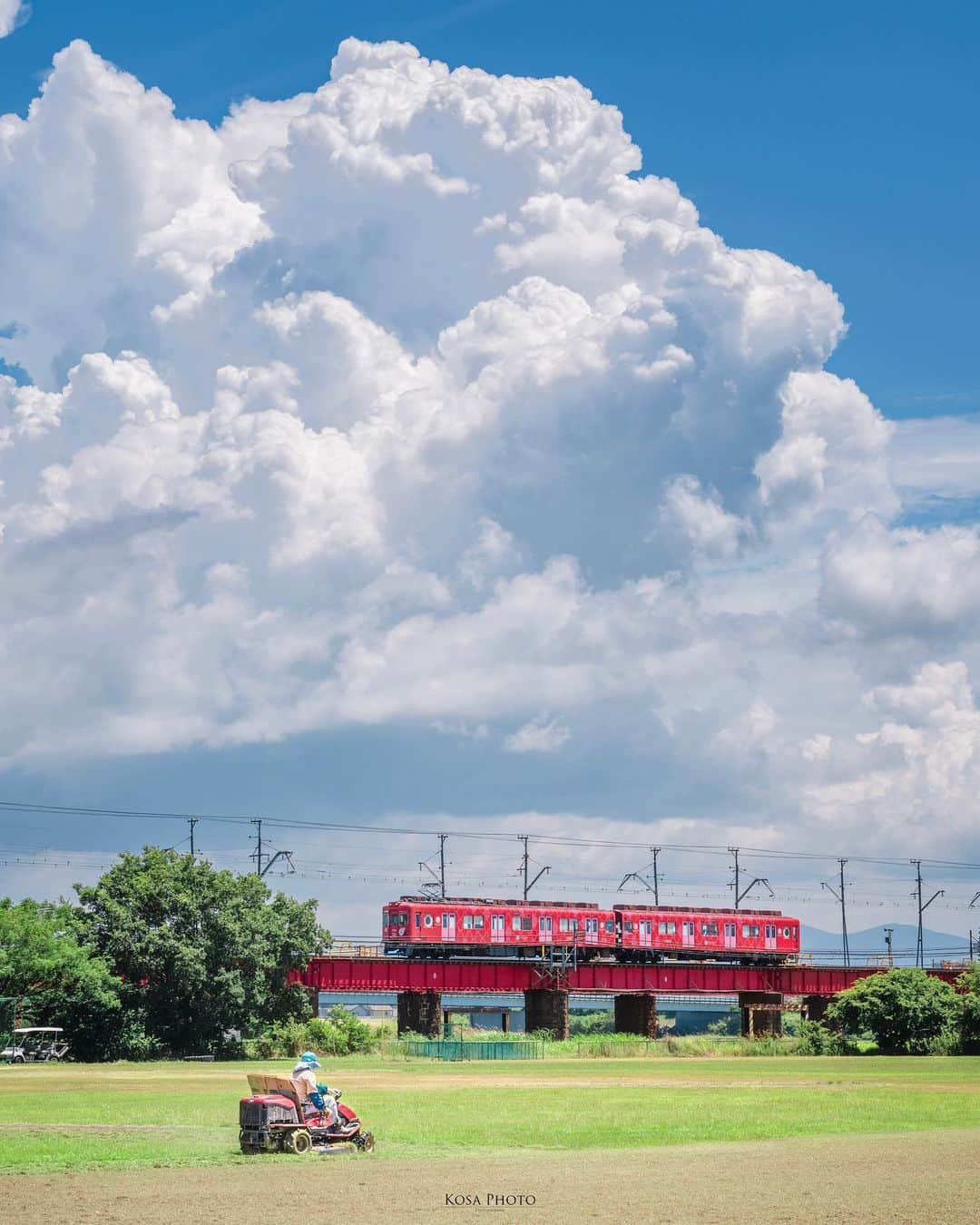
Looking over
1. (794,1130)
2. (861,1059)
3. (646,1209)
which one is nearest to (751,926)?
(861,1059)

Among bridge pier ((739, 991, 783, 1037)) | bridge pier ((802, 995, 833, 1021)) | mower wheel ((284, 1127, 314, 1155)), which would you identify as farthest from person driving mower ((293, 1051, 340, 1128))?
bridge pier ((802, 995, 833, 1021))

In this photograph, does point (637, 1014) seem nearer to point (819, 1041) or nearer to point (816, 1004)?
point (816, 1004)

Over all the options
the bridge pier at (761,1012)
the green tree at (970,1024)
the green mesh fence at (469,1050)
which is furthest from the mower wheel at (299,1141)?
the bridge pier at (761,1012)

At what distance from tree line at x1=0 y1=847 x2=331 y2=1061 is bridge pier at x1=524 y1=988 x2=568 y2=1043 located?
81.8 ft

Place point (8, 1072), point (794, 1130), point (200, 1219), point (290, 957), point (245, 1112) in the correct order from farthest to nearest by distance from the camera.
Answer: point (290, 957)
point (8, 1072)
point (794, 1130)
point (245, 1112)
point (200, 1219)

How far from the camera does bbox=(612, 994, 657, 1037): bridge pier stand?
396 ft

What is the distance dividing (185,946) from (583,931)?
3744 cm

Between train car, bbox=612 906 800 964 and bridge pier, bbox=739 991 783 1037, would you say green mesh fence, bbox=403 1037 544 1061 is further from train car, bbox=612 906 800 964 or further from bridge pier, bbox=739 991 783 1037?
bridge pier, bbox=739 991 783 1037

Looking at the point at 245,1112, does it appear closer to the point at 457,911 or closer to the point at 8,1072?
the point at 8,1072

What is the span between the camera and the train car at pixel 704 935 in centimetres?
11894

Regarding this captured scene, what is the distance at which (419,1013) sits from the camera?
110m

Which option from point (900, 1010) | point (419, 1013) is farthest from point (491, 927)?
point (900, 1010)

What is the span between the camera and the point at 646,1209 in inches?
938

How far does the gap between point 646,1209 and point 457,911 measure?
8854 cm
